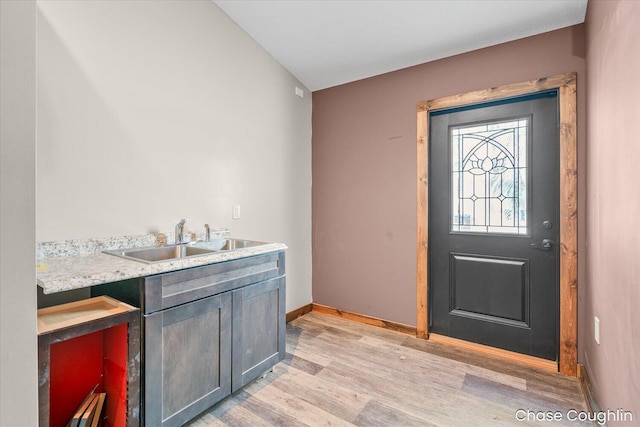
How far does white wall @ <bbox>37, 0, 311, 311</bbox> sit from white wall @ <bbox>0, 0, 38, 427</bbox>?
107 cm

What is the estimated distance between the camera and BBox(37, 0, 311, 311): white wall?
1772 mm

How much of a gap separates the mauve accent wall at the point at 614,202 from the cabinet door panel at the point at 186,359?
6.12ft

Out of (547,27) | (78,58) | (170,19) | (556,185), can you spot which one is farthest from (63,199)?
(547,27)

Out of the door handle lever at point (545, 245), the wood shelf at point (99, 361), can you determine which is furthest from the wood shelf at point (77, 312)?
the door handle lever at point (545, 245)

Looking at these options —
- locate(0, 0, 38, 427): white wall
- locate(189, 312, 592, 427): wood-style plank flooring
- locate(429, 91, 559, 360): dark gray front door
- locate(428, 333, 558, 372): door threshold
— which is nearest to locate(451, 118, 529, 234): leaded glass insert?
locate(429, 91, 559, 360): dark gray front door

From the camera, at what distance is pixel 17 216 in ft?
2.77

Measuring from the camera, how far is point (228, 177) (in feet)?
8.89

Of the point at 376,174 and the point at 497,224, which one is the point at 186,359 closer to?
the point at 376,174

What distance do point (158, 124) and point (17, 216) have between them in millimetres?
1556

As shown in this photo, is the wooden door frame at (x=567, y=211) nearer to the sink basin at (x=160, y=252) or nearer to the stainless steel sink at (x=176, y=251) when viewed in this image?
the stainless steel sink at (x=176, y=251)

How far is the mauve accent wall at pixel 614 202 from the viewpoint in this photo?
1.19 meters

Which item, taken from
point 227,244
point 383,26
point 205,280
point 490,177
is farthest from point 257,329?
point 383,26

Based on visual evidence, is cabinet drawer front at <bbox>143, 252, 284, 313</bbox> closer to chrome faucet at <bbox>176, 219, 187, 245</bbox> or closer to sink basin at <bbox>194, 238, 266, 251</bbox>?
sink basin at <bbox>194, 238, 266, 251</bbox>

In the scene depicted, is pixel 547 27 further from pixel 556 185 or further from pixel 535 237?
pixel 535 237
